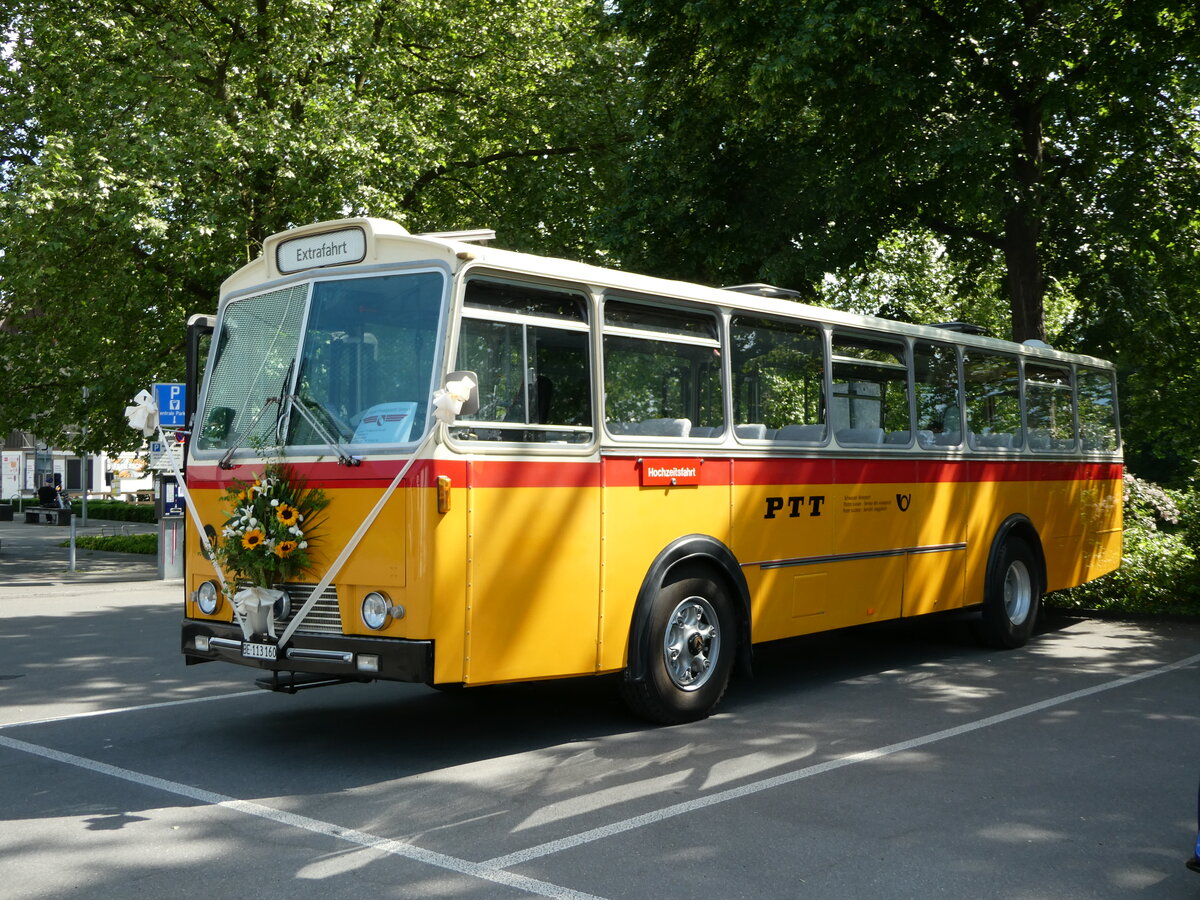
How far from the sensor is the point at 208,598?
23.9ft

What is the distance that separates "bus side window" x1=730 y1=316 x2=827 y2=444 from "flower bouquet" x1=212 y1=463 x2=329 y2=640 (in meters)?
3.10

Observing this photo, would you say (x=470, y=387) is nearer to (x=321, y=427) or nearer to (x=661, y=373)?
(x=321, y=427)

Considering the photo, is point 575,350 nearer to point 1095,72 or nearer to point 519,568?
point 519,568

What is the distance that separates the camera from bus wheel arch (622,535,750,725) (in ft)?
24.2

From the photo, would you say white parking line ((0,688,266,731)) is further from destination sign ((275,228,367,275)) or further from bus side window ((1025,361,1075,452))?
bus side window ((1025,361,1075,452))

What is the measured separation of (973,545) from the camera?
428 inches

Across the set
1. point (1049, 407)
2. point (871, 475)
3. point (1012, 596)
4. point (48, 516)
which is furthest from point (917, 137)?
point (48, 516)

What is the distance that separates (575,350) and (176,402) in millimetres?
12953

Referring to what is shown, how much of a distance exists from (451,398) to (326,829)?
213 cm

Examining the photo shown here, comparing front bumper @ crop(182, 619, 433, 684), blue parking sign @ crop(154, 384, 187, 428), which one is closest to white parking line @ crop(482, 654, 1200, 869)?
front bumper @ crop(182, 619, 433, 684)

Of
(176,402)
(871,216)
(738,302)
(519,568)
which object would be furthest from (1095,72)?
(176,402)

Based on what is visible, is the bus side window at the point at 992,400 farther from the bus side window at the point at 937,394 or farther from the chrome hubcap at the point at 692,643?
the chrome hubcap at the point at 692,643

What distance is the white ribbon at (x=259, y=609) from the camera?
22.0 ft

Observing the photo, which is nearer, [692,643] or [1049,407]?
[692,643]
